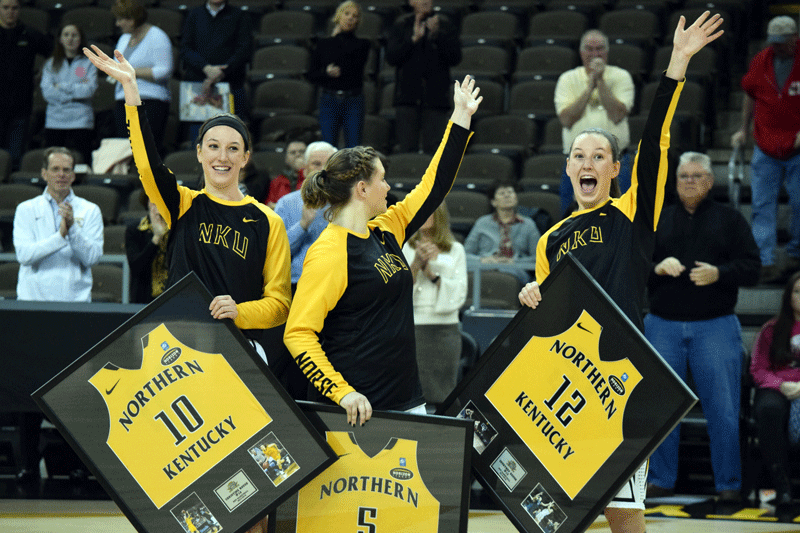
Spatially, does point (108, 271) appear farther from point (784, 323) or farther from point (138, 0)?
point (784, 323)

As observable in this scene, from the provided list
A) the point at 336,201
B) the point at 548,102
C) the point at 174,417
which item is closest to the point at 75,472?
the point at 174,417

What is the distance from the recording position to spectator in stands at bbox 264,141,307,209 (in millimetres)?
7395

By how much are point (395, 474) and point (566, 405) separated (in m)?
0.62

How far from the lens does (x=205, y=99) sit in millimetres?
8469

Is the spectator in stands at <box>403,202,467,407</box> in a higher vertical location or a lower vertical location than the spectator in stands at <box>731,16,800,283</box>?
lower

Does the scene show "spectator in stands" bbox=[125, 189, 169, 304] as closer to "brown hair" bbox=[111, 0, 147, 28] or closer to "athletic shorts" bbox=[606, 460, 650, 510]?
"brown hair" bbox=[111, 0, 147, 28]

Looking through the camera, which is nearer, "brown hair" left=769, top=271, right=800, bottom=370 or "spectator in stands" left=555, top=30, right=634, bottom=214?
"brown hair" left=769, top=271, right=800, bottom=370

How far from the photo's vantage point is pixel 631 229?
3598 millimetres

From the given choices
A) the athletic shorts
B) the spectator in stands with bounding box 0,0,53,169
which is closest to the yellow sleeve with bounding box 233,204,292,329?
the athletic shorts

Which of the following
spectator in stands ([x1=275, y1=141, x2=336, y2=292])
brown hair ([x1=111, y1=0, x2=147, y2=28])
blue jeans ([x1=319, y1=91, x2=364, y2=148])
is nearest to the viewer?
spectator in stands ([x1=275, y1=141, x2=336, y2=292])

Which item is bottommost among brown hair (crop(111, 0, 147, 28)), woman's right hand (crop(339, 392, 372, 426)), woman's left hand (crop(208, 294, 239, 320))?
woman's right hand (crop(339, 392, 372, 426))

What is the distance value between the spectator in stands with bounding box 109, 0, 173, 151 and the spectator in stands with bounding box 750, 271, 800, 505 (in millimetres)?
5028

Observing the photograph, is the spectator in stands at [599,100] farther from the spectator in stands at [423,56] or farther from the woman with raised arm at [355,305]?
the woman with raised arm at [355,305]

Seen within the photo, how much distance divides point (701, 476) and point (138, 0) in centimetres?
573
